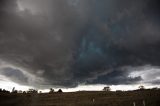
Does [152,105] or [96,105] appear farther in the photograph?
[96,105]

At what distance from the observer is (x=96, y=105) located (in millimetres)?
58344

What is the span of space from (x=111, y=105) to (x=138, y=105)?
7.96 meters

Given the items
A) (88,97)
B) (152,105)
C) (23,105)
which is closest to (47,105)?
(23,105)

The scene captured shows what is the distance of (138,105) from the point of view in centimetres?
5147

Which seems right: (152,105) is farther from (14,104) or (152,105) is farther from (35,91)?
(35,91)

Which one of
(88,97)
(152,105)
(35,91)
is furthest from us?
(35,91)

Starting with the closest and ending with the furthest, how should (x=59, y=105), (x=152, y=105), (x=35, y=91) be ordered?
(x=152, y=105)
(x=59, y=105)
(x=35, y=91)

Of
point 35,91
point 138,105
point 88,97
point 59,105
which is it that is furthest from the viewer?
point 35,91

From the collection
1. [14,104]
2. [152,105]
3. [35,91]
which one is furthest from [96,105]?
[35,91]

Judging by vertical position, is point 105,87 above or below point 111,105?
above

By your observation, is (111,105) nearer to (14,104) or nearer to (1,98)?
(14,104)

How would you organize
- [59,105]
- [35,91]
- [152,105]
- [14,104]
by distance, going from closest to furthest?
[152,105] → [59,105] → [14,104] → [35,91]

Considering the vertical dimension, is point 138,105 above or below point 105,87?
below

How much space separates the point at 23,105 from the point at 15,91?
4145 cm
